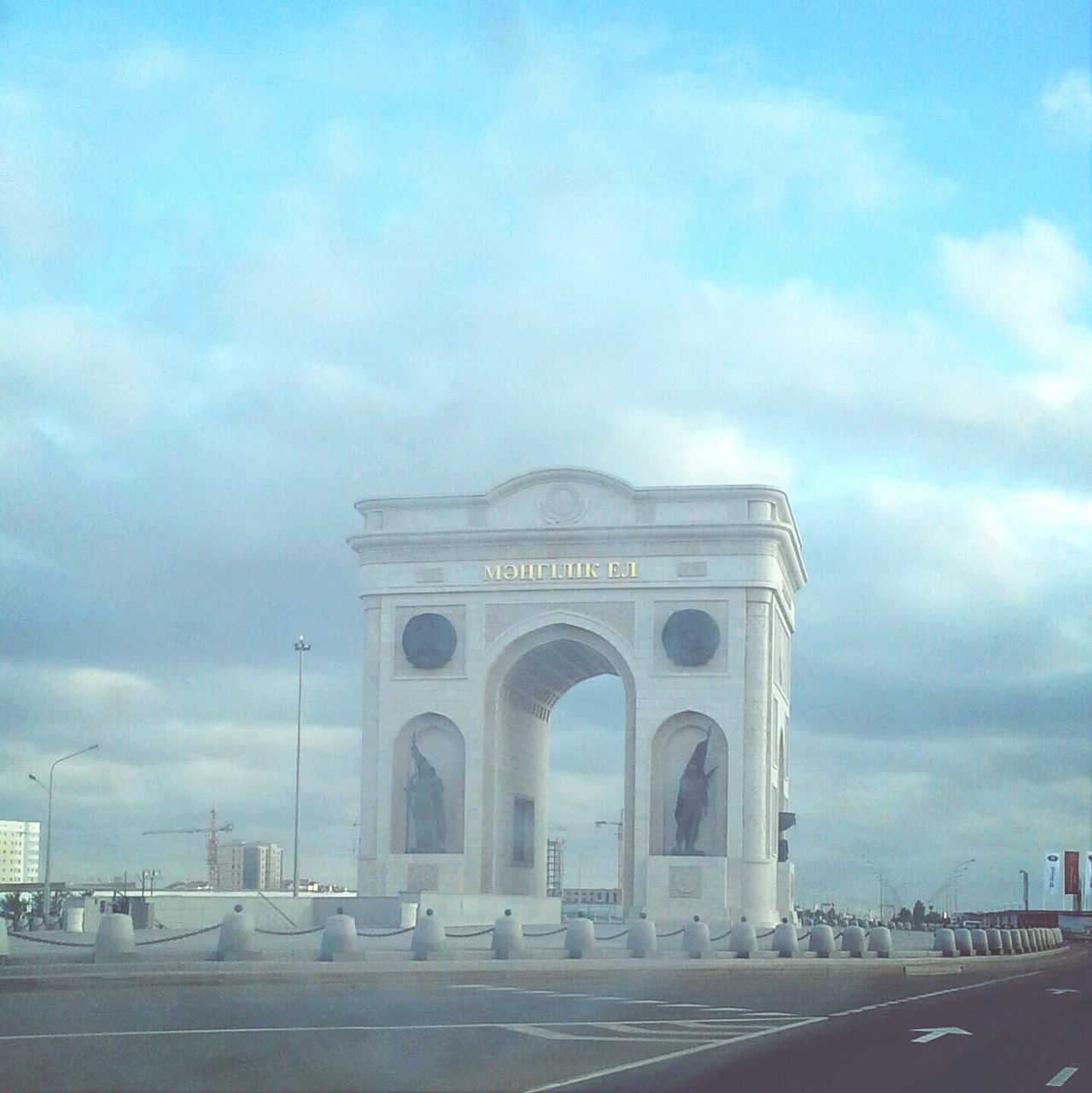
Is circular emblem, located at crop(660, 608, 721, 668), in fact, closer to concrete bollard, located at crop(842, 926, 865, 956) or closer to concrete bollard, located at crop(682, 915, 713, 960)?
concrete bollard, located at crop(842, 926, 865, 956)

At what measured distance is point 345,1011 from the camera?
87.4 ft

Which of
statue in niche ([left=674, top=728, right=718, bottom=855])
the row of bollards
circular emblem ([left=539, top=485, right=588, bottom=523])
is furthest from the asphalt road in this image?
circular emblem ([left=539, top=485, right=588, bottom=523])

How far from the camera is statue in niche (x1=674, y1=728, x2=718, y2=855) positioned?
249 ft

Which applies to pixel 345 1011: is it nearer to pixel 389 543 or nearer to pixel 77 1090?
pixel 77 1090

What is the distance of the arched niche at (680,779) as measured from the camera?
76000 millimetres

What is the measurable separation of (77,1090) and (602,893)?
505ft

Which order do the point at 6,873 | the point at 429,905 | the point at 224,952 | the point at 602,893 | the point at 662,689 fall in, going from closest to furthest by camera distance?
the point at 6,873 → the point at 224,952 → the point at 429,905 → the point at 662,689 → the point at 602,893

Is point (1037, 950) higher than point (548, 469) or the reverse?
the reverse

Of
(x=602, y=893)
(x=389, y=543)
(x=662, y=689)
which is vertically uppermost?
(x=389, y=543)

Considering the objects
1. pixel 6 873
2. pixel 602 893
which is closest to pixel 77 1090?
pixel 6 873

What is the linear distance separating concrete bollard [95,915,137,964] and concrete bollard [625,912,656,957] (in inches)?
594

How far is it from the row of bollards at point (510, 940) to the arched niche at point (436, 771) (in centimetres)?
1842

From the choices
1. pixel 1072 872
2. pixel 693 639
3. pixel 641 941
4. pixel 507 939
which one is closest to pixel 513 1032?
pixel 507 939

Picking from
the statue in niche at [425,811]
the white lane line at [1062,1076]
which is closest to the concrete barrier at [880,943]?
the statue in niche at [425,811]
